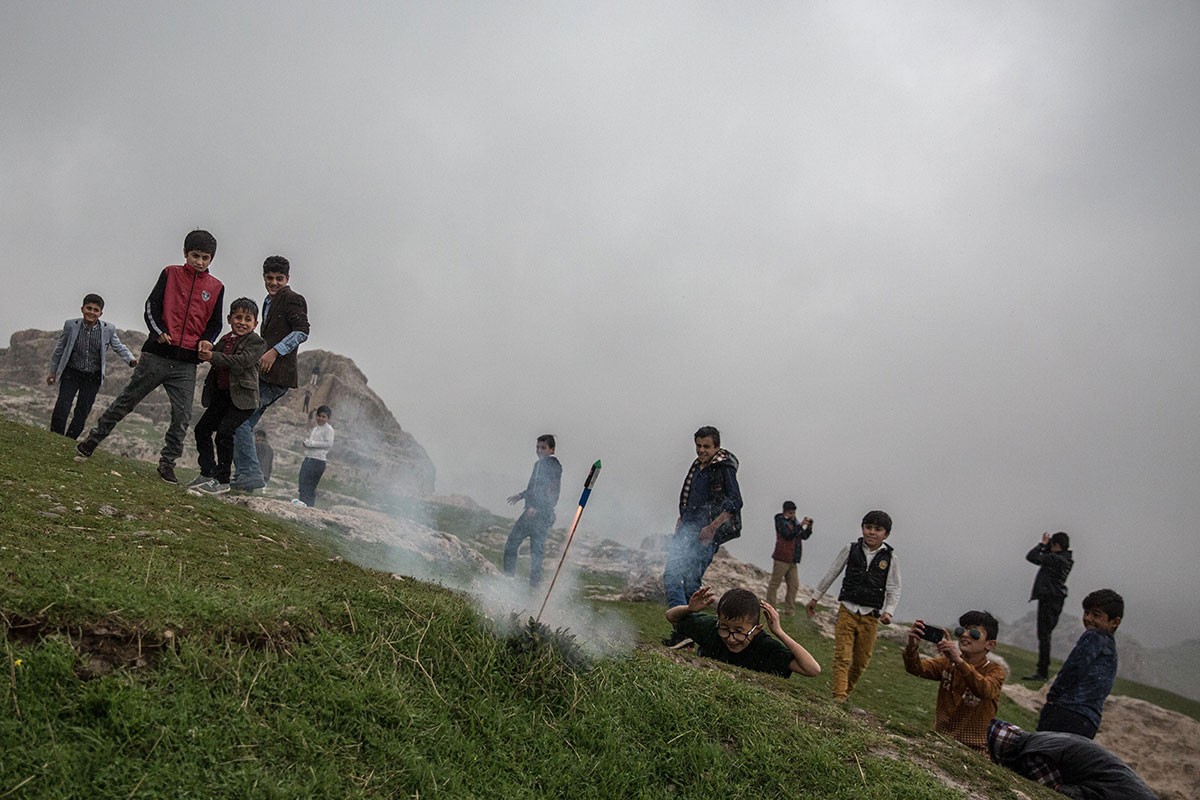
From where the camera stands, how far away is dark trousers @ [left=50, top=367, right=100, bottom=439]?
10.6 m

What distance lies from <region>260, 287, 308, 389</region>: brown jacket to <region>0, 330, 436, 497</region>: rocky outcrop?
1601 cm

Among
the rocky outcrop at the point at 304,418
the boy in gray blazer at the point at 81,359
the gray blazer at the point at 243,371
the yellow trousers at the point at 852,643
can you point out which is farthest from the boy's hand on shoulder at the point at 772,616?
the rocky outcrop at the point at 304,418

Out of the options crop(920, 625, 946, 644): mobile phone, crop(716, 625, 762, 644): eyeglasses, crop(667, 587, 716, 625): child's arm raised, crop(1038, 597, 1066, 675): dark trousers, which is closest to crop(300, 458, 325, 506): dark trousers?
crop(667, 587, 716, 625): child's arm raised

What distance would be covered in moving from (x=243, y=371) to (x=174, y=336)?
80 centimetres

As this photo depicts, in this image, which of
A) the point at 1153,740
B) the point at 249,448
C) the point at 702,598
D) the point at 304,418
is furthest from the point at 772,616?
the point at 304,418

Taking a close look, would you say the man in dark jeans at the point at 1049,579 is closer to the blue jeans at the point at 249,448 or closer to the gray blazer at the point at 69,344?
the blue jeans at the point at 249,448

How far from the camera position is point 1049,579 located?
44.7 ft

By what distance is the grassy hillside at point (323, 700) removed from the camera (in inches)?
111

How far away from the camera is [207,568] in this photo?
14.7ft

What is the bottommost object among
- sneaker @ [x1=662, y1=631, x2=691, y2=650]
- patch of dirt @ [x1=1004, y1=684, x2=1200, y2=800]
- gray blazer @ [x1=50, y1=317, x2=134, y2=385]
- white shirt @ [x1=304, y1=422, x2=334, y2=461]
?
patch of dirt @ [x1=1004, y1=684, x2=1200, y2=800]

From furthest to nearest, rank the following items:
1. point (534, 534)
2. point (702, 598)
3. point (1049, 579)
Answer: point (1049, 579) < point (534, 534) < point (702, 598)

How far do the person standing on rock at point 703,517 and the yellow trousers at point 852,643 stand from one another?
1526 millimetres

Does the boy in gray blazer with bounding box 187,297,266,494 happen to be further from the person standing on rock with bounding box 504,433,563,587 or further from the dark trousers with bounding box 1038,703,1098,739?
the dark trousers with bounding box 1038,703,1098,739

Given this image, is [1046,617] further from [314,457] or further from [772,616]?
[314,457]
